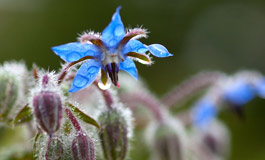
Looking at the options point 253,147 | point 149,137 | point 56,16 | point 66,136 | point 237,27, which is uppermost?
point 237,27

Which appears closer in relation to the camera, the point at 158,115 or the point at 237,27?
the point at 158,115

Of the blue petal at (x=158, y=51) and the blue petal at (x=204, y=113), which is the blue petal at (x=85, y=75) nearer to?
the blue petal at (x=158, y=51)

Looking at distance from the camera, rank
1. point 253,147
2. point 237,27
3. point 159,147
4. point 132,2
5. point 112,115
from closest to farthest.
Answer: point 112,115 < point 159,147 < point 253,147 < point 132,2 < point 237,27

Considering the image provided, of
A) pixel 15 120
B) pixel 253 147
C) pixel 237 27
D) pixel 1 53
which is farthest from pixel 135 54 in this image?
pixel 237 27

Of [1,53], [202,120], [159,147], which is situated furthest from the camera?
[1,53]

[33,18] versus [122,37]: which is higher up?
[33,18]

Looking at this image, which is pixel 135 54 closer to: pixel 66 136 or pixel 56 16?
pixel 66 136

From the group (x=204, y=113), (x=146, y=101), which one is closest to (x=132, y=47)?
(x=146, y=101)

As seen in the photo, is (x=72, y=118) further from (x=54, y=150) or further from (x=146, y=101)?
(x=146, y=101)
